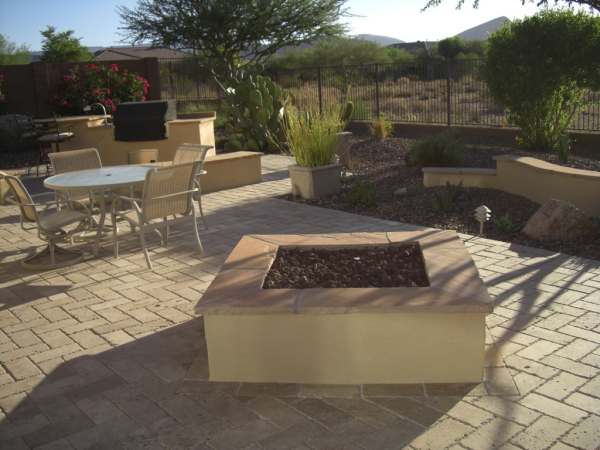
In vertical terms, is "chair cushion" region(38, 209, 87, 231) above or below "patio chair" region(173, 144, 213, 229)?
below

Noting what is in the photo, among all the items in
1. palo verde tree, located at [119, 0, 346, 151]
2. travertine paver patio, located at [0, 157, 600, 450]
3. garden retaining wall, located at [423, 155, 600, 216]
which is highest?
palo verde tree, located at [119, 0, 346, 151]

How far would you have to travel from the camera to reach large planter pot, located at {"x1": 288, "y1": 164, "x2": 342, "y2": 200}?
846 cm

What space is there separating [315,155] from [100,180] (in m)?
3.22

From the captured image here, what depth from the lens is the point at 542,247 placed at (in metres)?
5.96

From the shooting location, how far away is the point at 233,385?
360cm

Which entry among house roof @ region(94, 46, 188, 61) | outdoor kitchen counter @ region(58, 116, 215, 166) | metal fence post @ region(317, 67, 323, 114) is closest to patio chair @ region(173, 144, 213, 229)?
outdoor kitchen counter @ region(58, 116, 215, 166)

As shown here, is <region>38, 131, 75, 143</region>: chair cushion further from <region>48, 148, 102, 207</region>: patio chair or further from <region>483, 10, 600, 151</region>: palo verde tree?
<region>483, 10, 600, 151</region>: palo verde tree

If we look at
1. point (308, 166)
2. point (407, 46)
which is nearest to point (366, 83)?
point (308, 166)

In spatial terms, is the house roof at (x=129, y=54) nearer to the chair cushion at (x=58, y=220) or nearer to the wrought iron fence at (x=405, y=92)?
the wrought iron fence at (x=405, y=92)

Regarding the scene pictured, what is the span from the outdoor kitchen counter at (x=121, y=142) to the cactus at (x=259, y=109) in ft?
2.41

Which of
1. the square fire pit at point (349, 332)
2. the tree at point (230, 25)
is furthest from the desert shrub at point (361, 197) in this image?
the tree at point (230, 25)

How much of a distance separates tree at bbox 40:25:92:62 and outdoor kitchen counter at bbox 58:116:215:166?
21.2 meters

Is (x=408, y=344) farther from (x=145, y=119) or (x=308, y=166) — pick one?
(x=145, y=119)

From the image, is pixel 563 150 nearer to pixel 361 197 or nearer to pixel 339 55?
pixel 361 197
